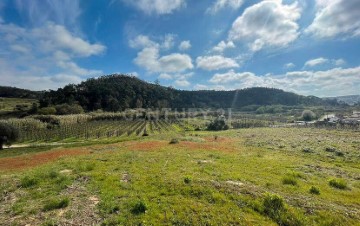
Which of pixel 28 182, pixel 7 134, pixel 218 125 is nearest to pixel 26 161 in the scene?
pixel 28 182

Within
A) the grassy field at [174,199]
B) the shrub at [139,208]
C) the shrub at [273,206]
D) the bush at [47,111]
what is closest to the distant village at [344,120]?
the grassy field at [174,199]

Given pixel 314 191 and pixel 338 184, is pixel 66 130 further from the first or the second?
pixel 338 184

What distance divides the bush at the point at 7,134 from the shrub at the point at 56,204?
60.9 m

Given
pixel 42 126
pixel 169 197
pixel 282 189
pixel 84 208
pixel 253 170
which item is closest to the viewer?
pixel 84 208

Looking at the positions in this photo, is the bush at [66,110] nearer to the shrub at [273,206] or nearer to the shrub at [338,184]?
the shrub at [338,184]

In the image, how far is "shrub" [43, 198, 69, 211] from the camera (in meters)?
11.2

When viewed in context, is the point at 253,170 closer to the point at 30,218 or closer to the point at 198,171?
the point at 198,171

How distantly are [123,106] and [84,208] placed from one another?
617ft

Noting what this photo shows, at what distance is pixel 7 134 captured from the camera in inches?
2341

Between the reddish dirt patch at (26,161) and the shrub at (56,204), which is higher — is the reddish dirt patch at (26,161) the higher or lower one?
the lower one

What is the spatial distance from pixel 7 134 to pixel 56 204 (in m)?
61.8

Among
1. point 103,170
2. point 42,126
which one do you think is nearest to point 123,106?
point 42,126

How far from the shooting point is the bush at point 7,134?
58719mm

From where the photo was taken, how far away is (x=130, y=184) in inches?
588
